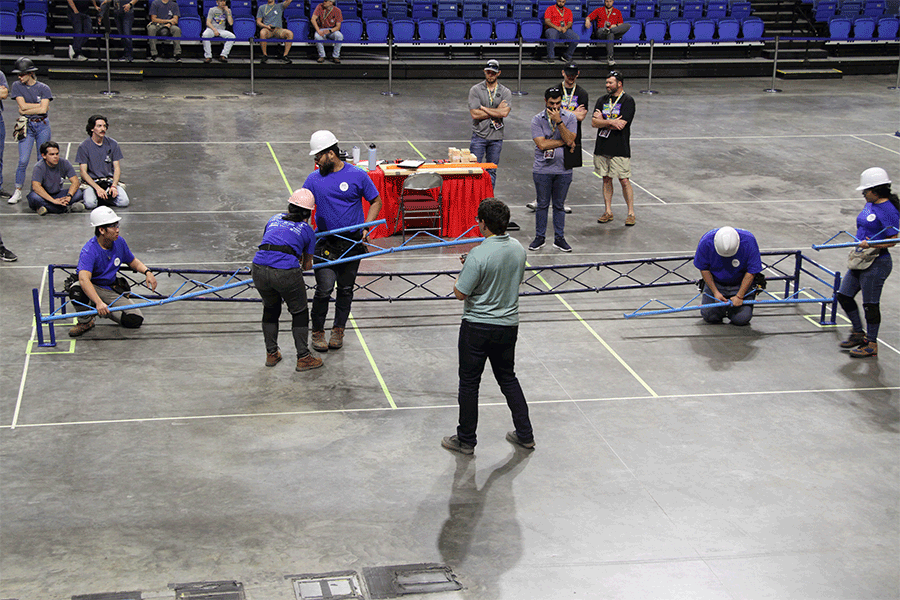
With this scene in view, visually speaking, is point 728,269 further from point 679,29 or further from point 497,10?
point 679,29

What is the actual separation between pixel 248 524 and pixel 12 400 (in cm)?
293

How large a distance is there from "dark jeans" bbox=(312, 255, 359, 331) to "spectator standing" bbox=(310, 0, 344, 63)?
51.6ft

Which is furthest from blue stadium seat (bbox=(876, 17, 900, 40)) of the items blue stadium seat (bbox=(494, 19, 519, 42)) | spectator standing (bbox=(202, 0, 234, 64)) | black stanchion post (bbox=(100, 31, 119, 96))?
black stanchion post (bbox=(100, 31, 119, 96))

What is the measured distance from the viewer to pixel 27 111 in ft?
44.9

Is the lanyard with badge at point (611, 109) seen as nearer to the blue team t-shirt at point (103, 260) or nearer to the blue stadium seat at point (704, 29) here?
the blue team t-shirt at point (103, 260)

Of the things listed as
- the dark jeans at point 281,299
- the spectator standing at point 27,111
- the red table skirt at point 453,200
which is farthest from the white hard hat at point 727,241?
the spectator standing at point 27,111

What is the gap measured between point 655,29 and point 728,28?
215cm

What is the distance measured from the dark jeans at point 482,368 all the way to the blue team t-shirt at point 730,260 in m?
3.29

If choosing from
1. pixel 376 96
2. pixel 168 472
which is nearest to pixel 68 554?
pixel 168 472

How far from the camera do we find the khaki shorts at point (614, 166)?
13062 millimetres

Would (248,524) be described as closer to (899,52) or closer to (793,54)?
(793,54)

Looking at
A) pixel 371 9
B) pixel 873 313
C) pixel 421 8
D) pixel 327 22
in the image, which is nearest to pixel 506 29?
pixel 421 8

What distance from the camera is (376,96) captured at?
2208cm

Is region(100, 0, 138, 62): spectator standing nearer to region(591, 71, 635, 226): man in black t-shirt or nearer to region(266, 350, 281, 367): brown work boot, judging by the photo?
region(591, 71, 635, 226): man in black t-shirt
